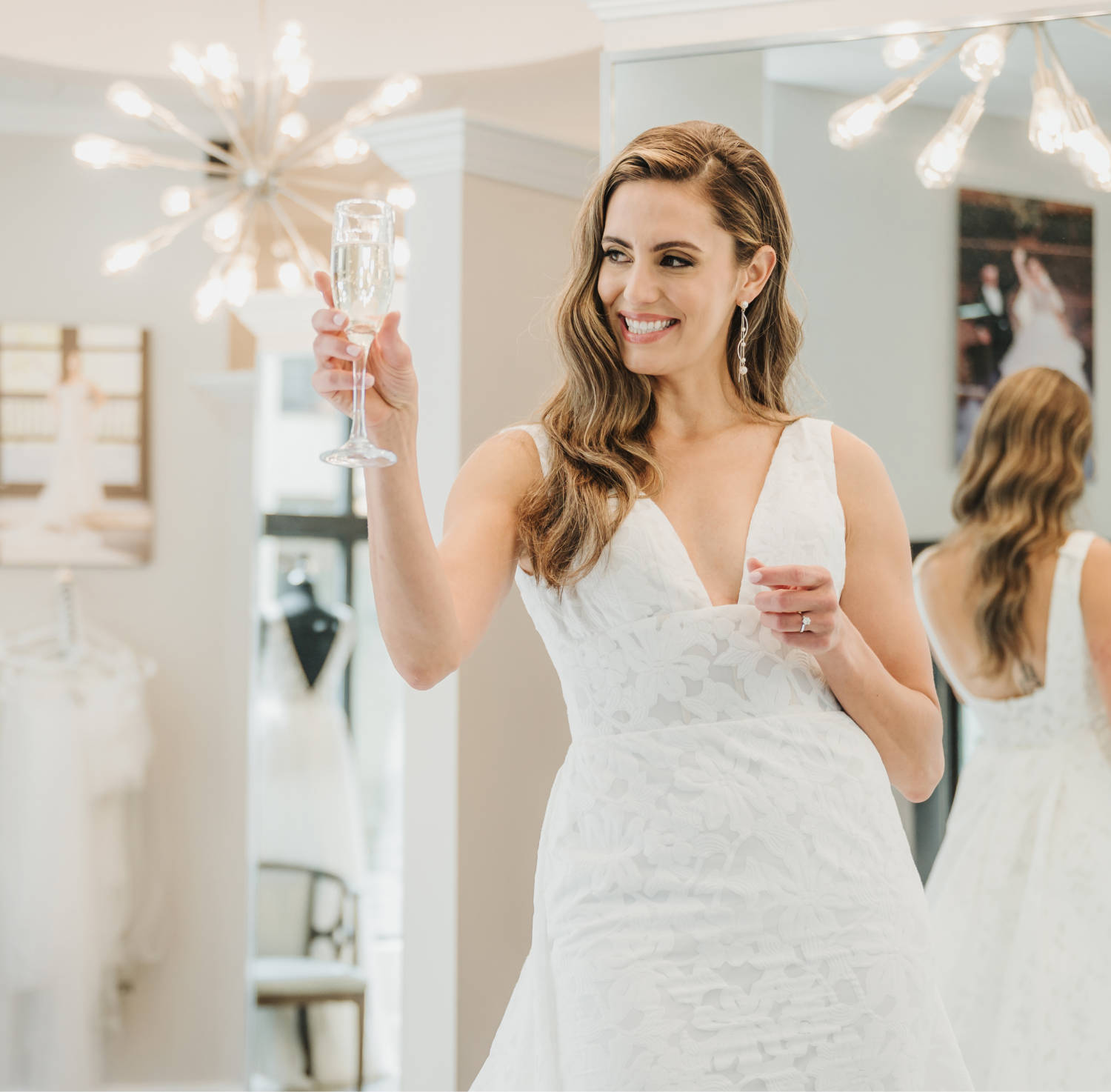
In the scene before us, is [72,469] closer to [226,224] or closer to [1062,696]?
[226,224]

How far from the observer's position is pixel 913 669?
1472mm

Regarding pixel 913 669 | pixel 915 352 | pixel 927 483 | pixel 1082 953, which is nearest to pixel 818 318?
pixel 915 352

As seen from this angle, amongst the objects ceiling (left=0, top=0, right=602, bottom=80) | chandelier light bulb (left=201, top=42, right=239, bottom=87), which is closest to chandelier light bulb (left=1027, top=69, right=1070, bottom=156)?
chandelier light bulb (left=201, top=42, right=239, bottom=87)

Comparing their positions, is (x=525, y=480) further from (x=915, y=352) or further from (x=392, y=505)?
(x=915, y=352)

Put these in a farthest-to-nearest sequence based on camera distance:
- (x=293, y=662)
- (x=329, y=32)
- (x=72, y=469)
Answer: (x=72, y=469) < (x=329, y=32) < (x=293, y=662)

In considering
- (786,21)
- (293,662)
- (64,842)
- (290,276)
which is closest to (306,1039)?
(64,842)

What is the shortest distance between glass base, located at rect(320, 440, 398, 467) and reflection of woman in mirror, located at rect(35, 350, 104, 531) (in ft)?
12.7

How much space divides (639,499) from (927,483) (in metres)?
0.82

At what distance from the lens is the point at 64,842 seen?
13.3 feet

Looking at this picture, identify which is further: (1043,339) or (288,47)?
(288,47)

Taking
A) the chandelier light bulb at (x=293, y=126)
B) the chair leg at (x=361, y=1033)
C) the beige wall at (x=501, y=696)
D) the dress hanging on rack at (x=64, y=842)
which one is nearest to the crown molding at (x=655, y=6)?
the beige wall at (x=501, y=696)

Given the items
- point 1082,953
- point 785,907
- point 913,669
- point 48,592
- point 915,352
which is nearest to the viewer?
point 785,907

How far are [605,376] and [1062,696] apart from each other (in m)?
0.95

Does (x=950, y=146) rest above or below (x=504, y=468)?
above
